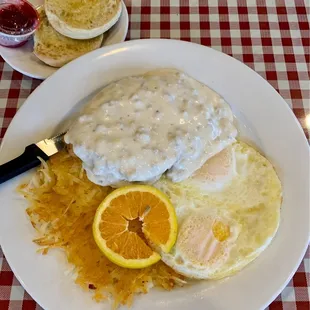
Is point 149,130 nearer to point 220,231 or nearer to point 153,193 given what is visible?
point 153,193

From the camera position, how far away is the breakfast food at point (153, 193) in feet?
6.69

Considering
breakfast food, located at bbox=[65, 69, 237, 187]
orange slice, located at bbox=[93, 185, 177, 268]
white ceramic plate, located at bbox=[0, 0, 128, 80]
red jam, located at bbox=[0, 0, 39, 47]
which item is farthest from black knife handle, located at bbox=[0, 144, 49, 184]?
red jam, located at bbox=[0, 0, 39, 47]

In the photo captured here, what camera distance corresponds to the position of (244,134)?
92.7 inches

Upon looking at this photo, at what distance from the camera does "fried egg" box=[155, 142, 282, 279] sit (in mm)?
2047

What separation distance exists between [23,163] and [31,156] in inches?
1.9

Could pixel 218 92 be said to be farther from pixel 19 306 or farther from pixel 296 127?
pixel 19 306

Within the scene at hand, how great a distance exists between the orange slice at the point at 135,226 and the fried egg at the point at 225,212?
7 cm

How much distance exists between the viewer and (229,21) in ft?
9.36

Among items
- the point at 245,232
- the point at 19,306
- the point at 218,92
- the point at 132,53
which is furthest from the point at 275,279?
the point at 132,53

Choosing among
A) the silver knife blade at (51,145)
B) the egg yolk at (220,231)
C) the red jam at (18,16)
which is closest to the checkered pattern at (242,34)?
the red jam at (18,16)

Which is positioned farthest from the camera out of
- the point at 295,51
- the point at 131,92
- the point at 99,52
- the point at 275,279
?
the point at 295,51

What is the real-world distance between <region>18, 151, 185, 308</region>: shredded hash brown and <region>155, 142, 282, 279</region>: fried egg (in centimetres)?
14

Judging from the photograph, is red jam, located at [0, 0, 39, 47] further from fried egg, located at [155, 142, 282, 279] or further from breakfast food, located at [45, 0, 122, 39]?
fried egg, located at [155, 142, 282, 279]

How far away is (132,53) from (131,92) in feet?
1.05
